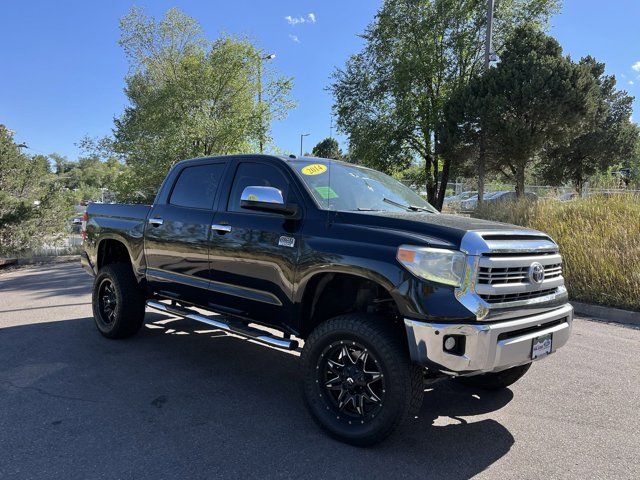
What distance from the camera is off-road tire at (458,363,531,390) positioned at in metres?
4.12

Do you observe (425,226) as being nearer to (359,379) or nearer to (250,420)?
(359,379)

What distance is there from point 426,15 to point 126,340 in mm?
19904

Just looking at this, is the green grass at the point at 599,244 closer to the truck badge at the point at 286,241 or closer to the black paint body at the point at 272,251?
the black paint body at the point at 272,251

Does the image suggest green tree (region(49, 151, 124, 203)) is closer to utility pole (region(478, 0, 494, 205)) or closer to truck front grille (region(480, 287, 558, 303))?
utility pole (region(478, 0, 494, 205))

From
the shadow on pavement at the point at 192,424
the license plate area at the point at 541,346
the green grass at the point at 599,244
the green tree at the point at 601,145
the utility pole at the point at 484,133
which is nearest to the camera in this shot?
the shadow on pavement at the point at 192,424

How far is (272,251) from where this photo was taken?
384 centimetres

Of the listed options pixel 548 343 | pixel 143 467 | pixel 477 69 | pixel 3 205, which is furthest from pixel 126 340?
pixel 477 69

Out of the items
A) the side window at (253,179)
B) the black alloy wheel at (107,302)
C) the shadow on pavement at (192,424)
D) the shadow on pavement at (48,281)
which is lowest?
the shadow on pavement at (48,281)

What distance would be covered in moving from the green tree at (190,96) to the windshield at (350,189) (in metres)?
14.8

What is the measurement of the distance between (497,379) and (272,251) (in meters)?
2.27

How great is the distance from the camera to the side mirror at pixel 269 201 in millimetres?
3682

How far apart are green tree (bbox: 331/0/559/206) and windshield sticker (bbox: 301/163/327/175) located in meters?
16.4

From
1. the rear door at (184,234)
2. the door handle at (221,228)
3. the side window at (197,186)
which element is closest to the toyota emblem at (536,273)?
the door handle at (221,228)

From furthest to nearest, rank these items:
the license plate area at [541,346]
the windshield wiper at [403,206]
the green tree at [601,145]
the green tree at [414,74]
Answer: the green tree at [601,145], the green tree at [414,74], the windshield wiper at [403,206], the license plate area at [541,346]
